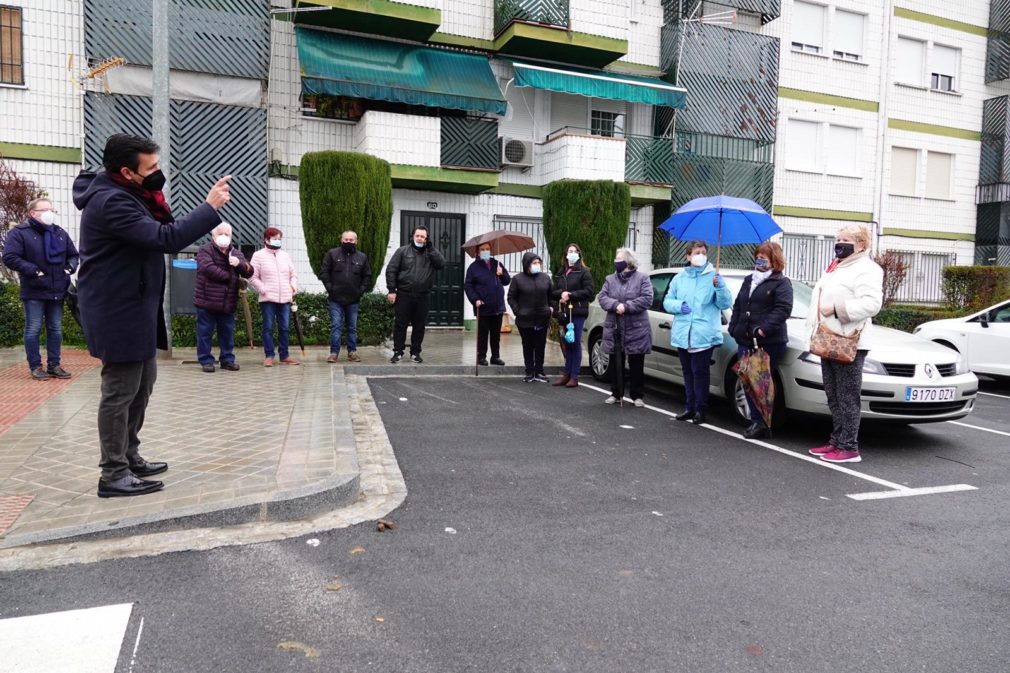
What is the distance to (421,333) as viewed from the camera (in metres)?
11.2

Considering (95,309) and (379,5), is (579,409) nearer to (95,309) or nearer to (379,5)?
(95,309)

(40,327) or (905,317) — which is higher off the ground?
(905,317)

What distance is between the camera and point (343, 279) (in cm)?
1053

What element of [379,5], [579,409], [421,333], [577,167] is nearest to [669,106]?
[577,167]

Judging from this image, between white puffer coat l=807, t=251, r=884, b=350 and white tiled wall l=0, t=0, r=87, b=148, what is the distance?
44.2 ft

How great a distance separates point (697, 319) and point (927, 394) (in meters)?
2.10

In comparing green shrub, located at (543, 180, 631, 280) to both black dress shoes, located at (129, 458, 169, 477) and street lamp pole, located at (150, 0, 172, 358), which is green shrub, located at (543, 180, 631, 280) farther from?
black dress shoes, located at (129, 458, 169, 477)

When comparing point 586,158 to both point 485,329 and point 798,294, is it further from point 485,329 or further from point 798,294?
point 798,294

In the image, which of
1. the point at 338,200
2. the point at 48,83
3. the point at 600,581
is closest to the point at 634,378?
the point at 600,581

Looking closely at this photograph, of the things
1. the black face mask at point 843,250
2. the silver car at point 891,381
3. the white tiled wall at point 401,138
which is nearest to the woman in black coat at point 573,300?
the silver car at point 891,381

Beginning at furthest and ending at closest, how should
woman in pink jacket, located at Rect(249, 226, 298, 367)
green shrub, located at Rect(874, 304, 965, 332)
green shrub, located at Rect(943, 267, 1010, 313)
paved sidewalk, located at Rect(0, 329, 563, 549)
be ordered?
1. green shrub, located at Rect(943, 267, 1010, 313)
2. green shrub, located at Rect(874, 304, 965, 332)
3. woman in pink jacket, located at Rect(249, 226, 298, 367)
4. paved sidewalk, located at Rect(0, 329, 563, 549)

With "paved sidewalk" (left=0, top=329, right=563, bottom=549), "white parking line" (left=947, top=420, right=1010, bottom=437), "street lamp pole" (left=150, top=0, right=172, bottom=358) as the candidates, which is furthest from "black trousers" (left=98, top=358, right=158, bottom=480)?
"white parking line" (left=947, top=420, right=1010, bottom=437)

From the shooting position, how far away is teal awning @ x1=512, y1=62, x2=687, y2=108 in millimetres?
16500

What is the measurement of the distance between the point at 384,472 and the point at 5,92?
12774 millimetres
